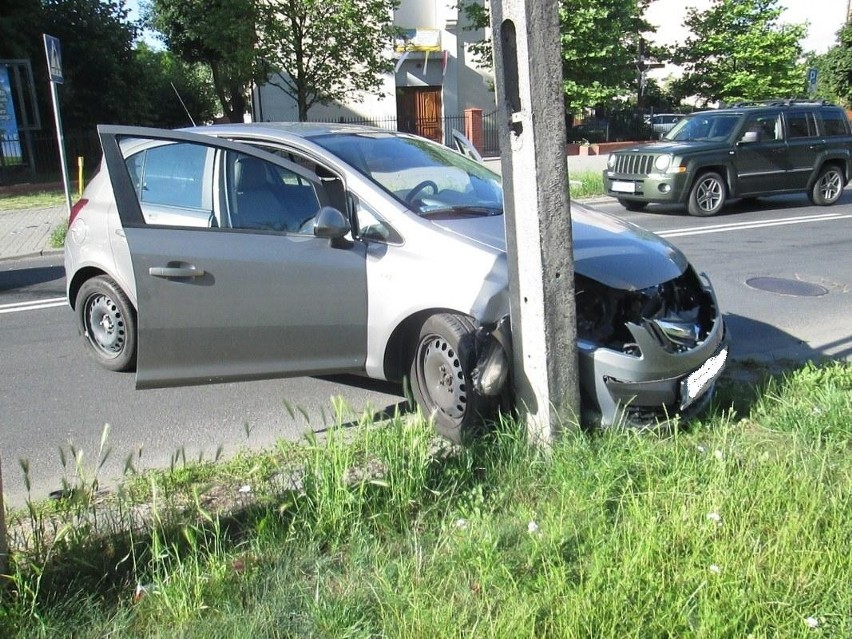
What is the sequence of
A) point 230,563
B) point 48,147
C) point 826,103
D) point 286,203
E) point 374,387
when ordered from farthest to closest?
point 48,147 < point 826,103 < point 374,387 < point 286,203 < point 230,563

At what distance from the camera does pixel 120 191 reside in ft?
15.3

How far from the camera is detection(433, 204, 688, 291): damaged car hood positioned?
439 cm

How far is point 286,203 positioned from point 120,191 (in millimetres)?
939

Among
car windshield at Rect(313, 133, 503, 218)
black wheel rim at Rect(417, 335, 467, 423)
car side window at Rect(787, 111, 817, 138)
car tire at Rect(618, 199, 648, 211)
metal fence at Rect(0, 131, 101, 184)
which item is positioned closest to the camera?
black wheel rim at Rect(417, 335, 467, 423)

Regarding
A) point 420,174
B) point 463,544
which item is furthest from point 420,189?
point 463,544

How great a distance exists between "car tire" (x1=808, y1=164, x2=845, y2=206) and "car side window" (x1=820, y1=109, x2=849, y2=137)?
→ 25.0 inches

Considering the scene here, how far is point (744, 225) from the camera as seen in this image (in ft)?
41.9

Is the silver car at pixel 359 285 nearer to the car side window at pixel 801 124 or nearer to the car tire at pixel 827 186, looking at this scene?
the car side window at pixel 801 124

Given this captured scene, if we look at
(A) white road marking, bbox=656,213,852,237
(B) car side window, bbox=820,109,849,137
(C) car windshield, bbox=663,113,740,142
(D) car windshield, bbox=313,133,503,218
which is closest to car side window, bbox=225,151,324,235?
(D) car windshield, bbox=313,133,503,218

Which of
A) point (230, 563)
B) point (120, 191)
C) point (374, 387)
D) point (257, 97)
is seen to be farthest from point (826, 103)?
point (257, 97)

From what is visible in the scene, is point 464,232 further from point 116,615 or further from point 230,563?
point 116,615

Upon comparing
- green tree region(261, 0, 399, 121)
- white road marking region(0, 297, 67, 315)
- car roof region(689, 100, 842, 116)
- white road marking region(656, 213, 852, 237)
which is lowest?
white road marking region(656, 213, 852, 237)

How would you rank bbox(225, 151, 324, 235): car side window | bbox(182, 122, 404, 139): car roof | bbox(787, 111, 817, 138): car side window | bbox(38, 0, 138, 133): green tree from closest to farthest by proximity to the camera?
bbox(225, 151, 324, 235): car side window < bbox(182, 122, 404, 139): car roof < bbox(787, 111, 817, 138): car side window < bbox(38, 0, 138, 133): green tree

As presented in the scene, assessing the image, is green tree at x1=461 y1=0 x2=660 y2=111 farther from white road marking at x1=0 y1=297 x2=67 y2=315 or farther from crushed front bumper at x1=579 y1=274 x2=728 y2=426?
crushed front bumper at x1=579 y1=274 x2=728 y2=426
